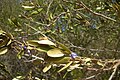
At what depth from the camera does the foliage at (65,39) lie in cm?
85

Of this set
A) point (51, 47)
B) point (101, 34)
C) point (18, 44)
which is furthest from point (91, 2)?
point (51, 47)

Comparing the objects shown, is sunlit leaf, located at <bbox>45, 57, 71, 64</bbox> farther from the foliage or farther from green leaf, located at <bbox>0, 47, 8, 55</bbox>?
green leaf, located at <bbox>0, 47, 8, 55</bbox>

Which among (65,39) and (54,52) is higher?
(54,52)

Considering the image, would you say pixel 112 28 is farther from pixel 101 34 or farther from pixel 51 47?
pixel 51 47

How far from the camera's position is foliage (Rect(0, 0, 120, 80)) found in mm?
852

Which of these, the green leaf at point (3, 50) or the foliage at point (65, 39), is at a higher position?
the green leaf at point (3, 50)

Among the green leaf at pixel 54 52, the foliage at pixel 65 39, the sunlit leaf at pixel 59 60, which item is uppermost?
the green leaf at pixel 54 52

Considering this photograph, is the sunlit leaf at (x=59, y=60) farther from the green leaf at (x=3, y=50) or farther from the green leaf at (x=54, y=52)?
the green leaf at (x=3, y=50)

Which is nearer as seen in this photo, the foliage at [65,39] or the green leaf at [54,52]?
the green leaf at [54,52]

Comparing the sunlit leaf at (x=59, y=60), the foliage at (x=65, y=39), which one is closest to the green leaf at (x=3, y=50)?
the foliage at (x=65, y=39)

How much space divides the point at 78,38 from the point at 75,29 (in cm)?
58

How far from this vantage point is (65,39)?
1855 millimetres

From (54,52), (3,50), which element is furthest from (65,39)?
(54,52)

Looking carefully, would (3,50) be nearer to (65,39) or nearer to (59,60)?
(59,60)
